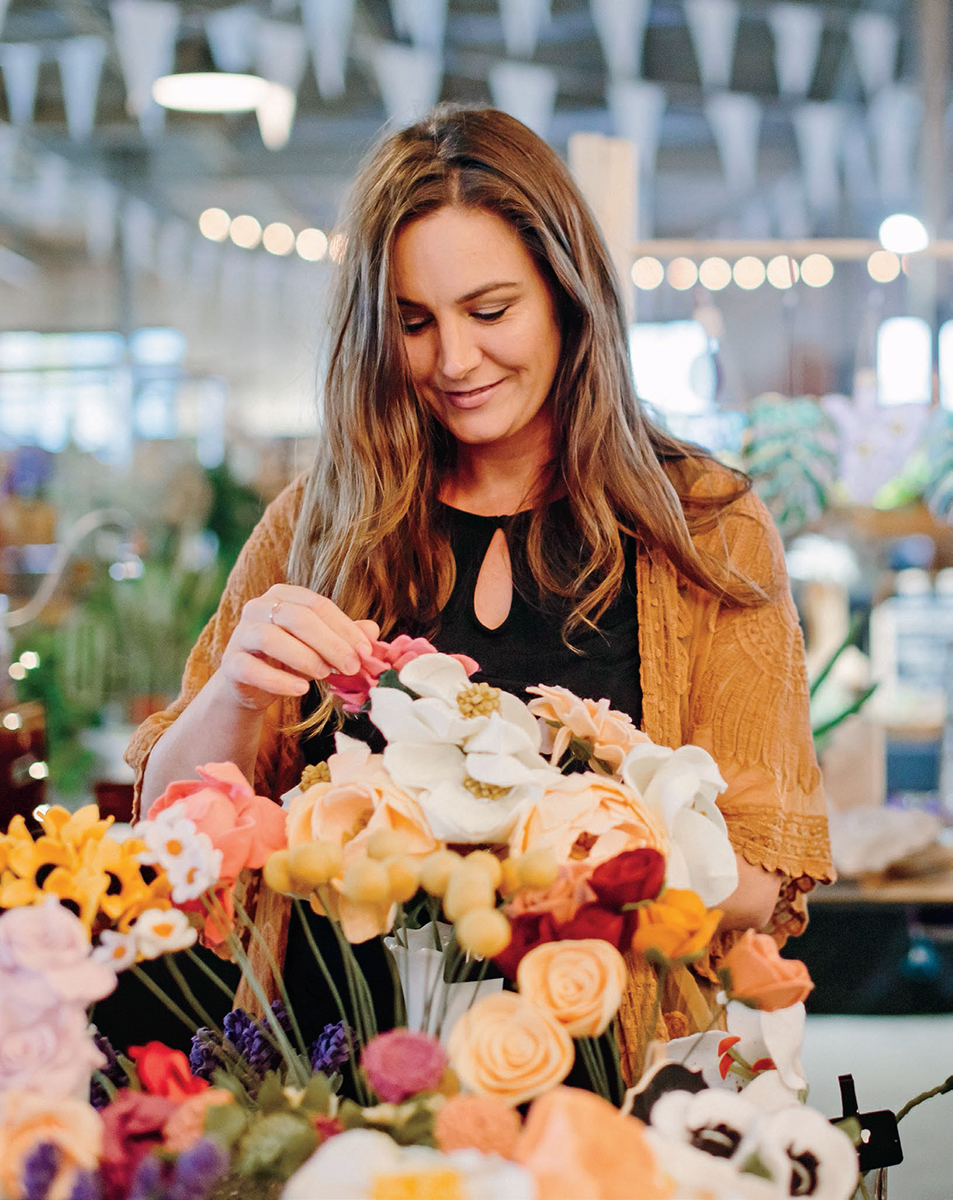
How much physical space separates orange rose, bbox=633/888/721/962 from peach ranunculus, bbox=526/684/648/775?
107mm

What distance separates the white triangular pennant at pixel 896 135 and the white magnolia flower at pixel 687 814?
20.3 ft

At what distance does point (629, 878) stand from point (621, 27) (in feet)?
18.6

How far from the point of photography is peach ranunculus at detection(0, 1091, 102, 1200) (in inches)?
17.9

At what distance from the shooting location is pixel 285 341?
7852 millimetres

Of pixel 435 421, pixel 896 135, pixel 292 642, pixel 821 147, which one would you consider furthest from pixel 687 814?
pixel 821 147

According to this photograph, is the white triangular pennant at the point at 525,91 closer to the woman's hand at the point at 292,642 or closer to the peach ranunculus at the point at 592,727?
the woman's hand at the point at 292,642

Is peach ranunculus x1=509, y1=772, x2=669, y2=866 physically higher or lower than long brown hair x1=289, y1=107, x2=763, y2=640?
lower

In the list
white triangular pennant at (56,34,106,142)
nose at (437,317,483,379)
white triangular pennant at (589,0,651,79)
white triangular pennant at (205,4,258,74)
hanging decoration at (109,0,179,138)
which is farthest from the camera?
white triangular pennant at (56,34,106,142)

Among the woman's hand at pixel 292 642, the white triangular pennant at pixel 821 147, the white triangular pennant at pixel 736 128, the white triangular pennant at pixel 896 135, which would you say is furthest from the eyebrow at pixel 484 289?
the white triangular pennant at pixel 821 147

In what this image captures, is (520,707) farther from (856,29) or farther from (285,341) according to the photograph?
(285,341)

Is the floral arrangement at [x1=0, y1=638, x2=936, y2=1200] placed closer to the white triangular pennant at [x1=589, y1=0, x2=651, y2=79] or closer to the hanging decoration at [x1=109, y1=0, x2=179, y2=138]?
the hanging decoration at [x1=109, y1=0, x2=179, y2=138]

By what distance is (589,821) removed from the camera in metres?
0.57

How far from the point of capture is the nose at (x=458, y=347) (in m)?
1.00

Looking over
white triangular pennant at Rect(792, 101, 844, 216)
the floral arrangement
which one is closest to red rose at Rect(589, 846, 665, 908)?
the floral arrangement
